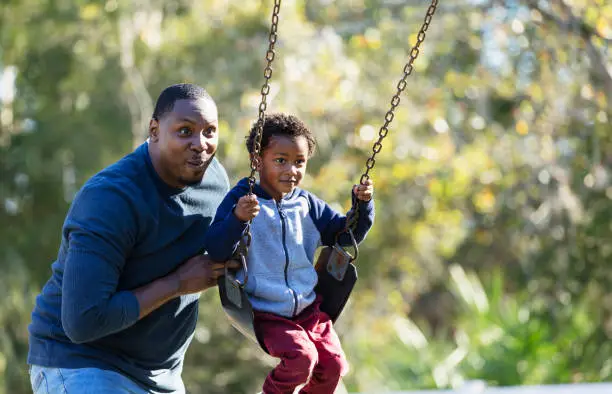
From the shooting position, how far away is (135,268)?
2908mm

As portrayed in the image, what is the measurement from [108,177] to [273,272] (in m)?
0.57

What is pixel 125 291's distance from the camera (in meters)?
2.81

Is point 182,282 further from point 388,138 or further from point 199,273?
point 388,138

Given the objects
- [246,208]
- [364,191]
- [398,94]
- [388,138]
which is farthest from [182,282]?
[388,138]

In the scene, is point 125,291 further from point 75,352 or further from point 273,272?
point 273,272

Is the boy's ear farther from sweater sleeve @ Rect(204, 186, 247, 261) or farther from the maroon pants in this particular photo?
the maroon pants

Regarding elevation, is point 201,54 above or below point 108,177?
below

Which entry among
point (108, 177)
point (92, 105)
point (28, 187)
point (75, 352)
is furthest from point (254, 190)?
point (28, 187)

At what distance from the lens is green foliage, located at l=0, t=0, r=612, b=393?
330 inches

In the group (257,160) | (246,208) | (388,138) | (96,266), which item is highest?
(257,160)

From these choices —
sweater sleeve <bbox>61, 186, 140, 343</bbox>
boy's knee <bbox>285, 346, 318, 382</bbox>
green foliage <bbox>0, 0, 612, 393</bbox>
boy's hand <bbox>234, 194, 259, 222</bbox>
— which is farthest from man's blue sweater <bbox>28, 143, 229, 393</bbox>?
green foliage <bbox>0, 0, 612, 393</bbox>

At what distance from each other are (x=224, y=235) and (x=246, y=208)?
0.11 meters

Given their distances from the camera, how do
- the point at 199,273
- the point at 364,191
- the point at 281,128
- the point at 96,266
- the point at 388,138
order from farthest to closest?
the point at 388,138
the point at 364,191
the point at 281,128
the point at 199,273
the point at 96,266

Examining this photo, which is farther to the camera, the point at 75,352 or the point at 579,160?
the point at 579,160
